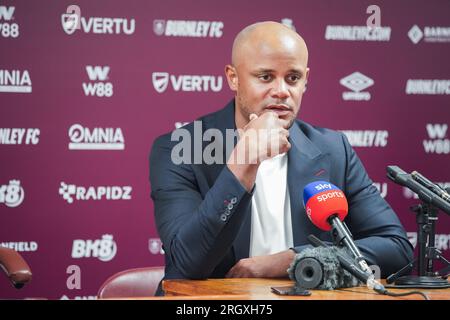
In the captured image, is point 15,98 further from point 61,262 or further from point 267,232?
point 267,232

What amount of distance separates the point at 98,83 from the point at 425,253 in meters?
3.33

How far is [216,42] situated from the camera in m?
5.45

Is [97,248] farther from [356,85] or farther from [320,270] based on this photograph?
[320,270]

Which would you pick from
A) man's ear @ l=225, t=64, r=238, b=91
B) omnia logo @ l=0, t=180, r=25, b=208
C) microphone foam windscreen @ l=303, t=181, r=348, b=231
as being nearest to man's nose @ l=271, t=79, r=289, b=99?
man's ear @ l=225, t=64, r=238, b=91

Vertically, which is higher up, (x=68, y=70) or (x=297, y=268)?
(x=68, y=70)

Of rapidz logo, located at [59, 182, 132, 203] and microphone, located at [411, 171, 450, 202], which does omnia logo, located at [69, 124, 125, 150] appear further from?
microphone, located at [411, 171, 450, 202]

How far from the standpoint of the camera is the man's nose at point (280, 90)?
9.62 ft

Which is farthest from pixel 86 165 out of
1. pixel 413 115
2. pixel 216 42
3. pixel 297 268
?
pixel 297 268

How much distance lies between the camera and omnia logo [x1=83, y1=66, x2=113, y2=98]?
5.29 meters

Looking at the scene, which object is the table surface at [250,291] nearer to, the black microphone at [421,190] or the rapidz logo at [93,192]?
the black microphone at [421,190]

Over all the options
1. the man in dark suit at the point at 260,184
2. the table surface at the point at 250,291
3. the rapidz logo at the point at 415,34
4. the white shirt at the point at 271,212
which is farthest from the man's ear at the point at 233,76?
the rapidz logo at the point at 415,34

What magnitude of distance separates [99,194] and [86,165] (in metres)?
0.22

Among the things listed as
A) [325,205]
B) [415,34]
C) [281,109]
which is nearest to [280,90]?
[281,109]

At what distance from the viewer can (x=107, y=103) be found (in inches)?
209
